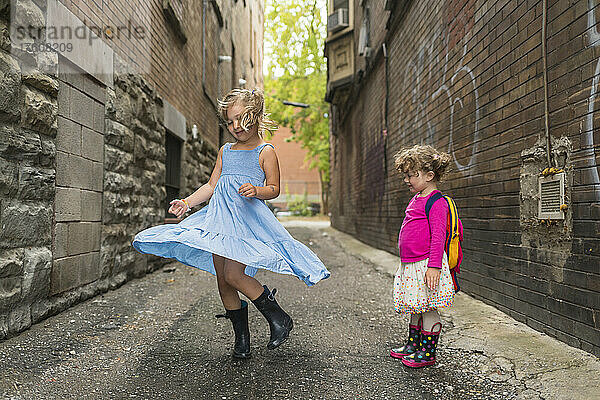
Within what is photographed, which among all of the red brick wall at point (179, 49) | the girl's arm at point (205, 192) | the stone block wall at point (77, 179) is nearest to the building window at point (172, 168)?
the red brick wall at point (179, 49)

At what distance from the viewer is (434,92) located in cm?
602

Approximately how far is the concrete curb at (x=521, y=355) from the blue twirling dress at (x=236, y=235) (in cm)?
117

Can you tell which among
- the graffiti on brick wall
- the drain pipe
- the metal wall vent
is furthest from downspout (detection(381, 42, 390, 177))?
the metal wall vent

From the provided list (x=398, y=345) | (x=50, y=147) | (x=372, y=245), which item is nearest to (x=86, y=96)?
(x=50, y=147)

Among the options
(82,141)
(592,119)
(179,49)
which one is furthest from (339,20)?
(592,119)

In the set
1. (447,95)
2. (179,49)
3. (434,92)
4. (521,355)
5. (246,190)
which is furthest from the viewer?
(179,49)

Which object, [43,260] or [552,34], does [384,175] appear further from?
[43,260]

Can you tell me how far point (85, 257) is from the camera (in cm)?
455

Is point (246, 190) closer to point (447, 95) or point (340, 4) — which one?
point (447, 95)

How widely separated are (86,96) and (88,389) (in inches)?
108

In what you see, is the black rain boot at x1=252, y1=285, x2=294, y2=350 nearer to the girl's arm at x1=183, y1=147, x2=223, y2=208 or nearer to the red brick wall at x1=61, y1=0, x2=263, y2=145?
the girl's arm at x1=183, y1=147, x2=223, y2=208

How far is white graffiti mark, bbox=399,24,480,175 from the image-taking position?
482 centimetres

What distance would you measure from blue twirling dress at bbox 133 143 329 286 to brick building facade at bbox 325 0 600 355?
1.51 meters

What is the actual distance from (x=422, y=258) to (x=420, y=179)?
18.5 inches
